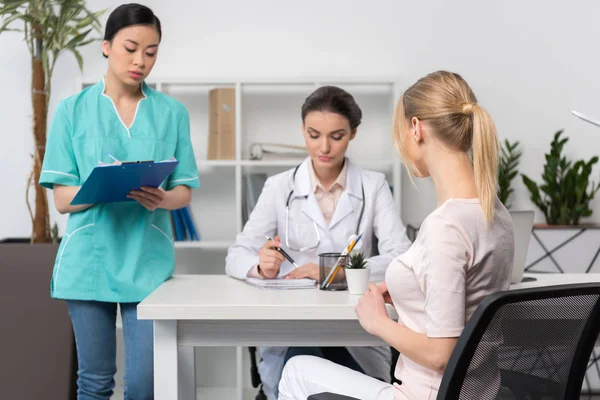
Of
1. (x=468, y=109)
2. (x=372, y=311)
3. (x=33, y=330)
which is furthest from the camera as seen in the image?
(x=33, y=330)

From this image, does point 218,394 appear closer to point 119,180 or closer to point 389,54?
point 389,54

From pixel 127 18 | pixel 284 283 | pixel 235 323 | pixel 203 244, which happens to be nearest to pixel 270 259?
pixel 284 283

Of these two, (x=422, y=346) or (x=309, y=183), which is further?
(x=309, y=183)

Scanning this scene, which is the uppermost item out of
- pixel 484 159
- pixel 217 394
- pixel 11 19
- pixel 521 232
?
pixel 11 19

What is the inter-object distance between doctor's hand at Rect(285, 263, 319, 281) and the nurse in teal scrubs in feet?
1.18

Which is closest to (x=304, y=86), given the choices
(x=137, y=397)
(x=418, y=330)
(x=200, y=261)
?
(x=200, y=261)

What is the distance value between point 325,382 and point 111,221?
91 cm

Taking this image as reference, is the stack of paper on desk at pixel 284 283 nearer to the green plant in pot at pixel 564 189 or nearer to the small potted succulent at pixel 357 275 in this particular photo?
the small potted succulent at pixel 357 275

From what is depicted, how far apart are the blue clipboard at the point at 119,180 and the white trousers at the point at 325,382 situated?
0.63m

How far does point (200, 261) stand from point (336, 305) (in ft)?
6.66

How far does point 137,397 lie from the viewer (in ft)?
→ 6.59

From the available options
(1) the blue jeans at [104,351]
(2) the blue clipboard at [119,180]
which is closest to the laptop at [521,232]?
(2) the blue clipboard at [119,180]

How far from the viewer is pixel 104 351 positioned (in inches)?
79.5

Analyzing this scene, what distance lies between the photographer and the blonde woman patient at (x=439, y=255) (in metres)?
1.23
